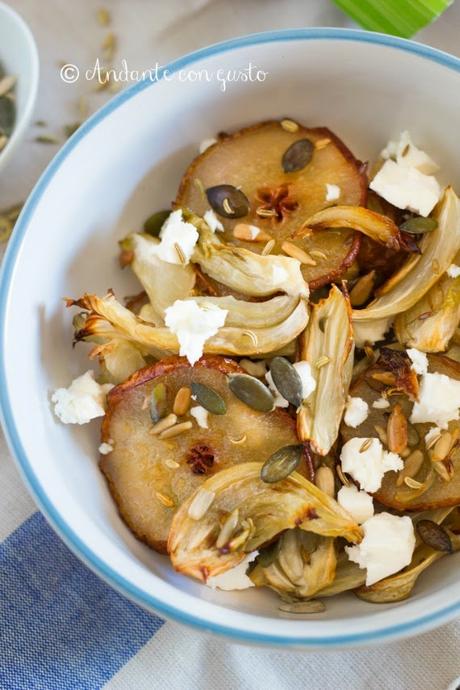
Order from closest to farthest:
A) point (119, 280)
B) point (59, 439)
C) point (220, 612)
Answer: point (220, 612), point (59, 439), point (119, 280)

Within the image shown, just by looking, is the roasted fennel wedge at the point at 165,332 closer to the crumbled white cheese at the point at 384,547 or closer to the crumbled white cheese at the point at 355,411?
the crumbled white cheese at the point at 355,411

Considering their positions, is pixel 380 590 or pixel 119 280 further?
pixel 119 280

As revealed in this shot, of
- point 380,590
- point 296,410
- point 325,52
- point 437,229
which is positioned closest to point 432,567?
point 380,590

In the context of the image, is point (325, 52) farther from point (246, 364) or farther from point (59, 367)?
point (59, 367)

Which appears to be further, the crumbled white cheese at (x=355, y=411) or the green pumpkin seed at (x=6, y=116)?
the green pumpkin seed at (x=6, y=116)

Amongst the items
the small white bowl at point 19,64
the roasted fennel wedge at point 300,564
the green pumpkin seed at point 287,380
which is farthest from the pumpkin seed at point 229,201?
the roasted fennel wedge at point 300,564

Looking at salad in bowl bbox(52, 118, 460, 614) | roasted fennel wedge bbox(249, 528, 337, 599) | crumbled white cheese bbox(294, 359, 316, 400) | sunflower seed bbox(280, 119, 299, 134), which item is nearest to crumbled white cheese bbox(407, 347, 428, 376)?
salad in bowl bbox(52, 118, 460, 614)

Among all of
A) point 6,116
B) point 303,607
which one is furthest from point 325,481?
point 6,116
